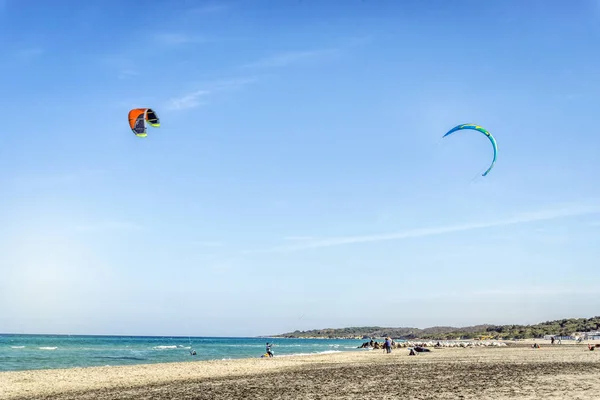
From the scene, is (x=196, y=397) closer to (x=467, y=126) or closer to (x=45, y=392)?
(x=45, y=392)

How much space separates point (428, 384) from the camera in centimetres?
1485

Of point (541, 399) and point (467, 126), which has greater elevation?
point (467, 126)

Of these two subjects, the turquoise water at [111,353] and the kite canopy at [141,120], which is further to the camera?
the turquoise water at [111,353]

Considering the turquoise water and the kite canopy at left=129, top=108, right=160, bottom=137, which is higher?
the kite canopy at left=129, top=108, right=160, bottom=137

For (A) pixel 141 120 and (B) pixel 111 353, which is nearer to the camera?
(A) pixel 141 120

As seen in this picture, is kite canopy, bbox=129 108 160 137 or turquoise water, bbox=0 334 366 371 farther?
turquoise water, bbox=0 334 366 371

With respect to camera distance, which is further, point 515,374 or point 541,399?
point 515,374

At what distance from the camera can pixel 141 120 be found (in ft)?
84.8

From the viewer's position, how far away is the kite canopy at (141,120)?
2580 centimetres

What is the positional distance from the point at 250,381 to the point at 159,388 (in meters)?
3.01

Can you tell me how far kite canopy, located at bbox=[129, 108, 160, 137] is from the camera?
25.8 metres

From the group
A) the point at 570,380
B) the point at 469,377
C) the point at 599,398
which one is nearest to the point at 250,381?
the point at 469,377

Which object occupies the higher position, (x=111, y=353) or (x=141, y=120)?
(x=141, y=120)

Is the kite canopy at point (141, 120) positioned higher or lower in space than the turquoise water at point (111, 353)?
higher
